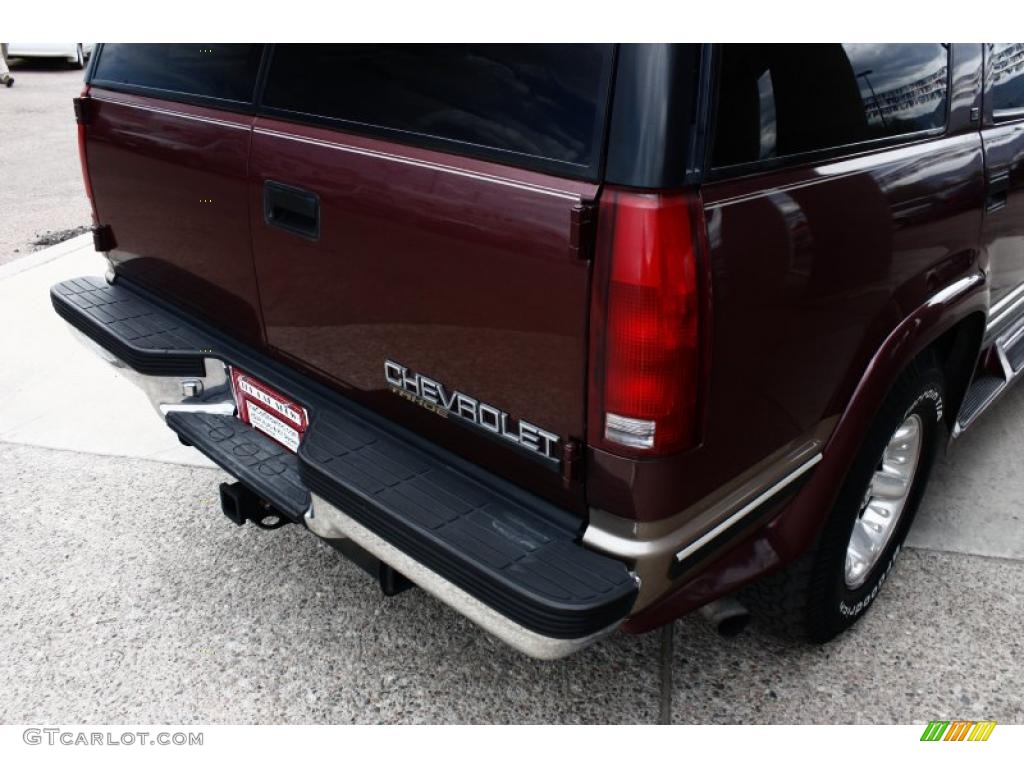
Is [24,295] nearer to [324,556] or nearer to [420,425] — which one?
[324,556]

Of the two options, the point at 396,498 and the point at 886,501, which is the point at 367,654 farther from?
the point at 886,501

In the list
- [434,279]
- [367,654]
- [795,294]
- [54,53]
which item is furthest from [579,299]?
[54,53]

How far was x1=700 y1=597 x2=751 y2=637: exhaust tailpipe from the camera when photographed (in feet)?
7.06

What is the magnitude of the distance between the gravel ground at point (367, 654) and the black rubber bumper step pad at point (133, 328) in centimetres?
74

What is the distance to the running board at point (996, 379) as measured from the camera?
2951 millimetres

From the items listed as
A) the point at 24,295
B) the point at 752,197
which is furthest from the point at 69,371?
the point at 752,197

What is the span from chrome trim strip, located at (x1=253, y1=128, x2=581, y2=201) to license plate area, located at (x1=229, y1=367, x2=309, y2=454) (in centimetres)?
70

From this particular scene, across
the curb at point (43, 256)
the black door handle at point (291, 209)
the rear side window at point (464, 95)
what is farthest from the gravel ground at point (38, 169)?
the rear side window at point (464, 95)

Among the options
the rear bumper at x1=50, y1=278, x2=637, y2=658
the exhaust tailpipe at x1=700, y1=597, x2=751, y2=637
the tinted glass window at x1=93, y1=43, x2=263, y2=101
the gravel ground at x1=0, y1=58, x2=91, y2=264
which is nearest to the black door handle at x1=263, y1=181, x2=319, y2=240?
the tinted glass window at x1=93, y1=43, x2=263, y2=101

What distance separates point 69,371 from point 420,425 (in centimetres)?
300

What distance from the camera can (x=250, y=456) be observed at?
2463 millimetres

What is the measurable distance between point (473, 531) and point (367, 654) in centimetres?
90

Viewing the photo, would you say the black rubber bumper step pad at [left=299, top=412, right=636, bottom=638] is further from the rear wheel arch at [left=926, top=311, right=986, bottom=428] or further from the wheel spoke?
the rear wheel arch at [left=926, top=311, right=986, bottom=428]

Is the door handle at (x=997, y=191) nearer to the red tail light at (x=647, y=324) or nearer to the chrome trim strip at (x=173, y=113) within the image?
the red tail light at (x=647, y=324)
